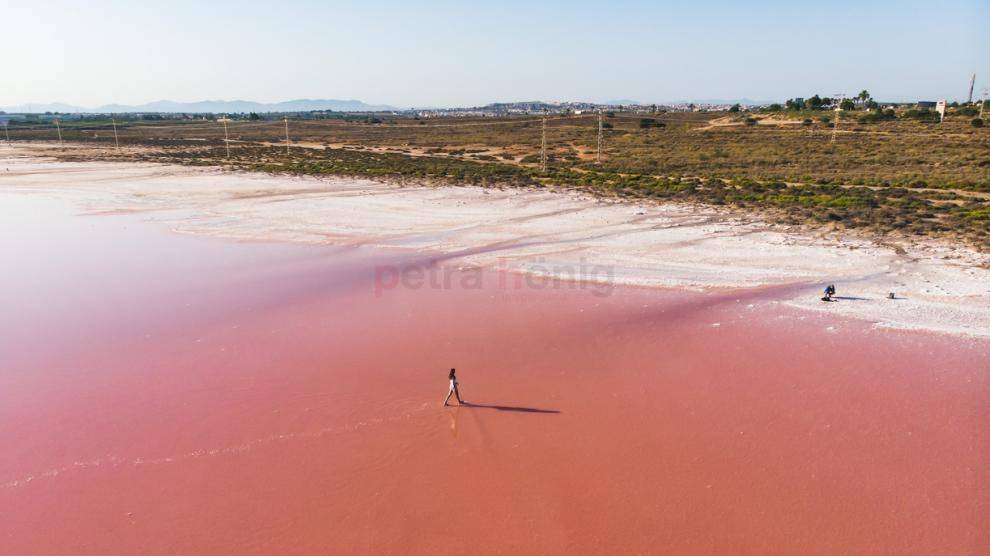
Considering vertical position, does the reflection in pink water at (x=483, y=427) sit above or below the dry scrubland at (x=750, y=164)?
below

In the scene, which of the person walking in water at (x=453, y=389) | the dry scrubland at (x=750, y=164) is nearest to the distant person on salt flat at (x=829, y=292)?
the dry scrubland at (x=750, y=164)

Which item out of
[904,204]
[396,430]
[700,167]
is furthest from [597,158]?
[396,430]

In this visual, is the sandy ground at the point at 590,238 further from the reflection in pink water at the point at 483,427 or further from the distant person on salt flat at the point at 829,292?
the reflection in pink water at the point at 483,427

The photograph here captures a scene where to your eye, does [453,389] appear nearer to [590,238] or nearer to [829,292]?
[829,292]

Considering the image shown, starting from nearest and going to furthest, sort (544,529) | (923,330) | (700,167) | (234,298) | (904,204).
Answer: (544,529) < (923,330) < (234,298) < (904,204) < (700,167)

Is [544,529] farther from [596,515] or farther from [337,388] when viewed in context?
[337,388]

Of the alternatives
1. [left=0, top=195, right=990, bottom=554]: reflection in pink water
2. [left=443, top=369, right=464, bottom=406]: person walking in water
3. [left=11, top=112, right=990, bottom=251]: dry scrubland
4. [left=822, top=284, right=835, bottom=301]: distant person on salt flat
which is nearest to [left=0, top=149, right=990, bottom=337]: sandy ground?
[left=822, top=284, right=835, bottom=301]: distant person on salt flat
